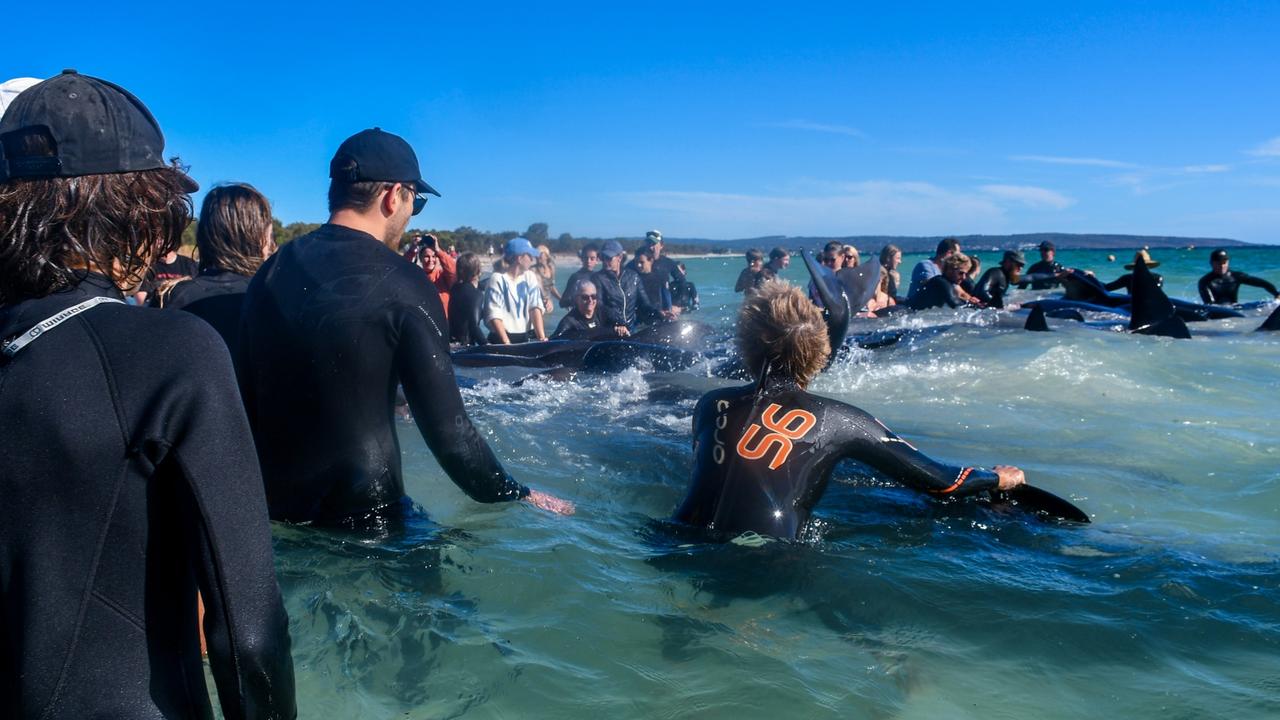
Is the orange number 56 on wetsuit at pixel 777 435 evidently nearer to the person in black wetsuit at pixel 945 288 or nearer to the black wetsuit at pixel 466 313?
the black wetsuit at pixel 466 313

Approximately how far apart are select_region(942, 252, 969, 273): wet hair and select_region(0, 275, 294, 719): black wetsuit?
1381 centimetres

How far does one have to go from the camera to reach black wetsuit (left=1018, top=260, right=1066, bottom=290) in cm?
1780

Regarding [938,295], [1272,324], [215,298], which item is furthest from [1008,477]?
[1272,324]

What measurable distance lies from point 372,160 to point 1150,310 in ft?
40.0

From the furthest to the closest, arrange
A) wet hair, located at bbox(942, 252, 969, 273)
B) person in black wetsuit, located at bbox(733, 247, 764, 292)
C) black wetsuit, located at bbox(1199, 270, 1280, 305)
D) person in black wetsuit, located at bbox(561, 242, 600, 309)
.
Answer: black wetsuit, located at bbox(1199, 270, 1280, 305)
person in black wetsuit, located at bbox(733, 247, 764, 292)
wet hair, located at bbox(942, 252, 969, 273)
person in black wetsuit, located at bbox(561, 242, 600, 309)

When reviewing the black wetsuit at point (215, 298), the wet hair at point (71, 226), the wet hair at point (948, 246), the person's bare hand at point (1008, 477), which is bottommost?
the person's bare hand at point (1008, 477)

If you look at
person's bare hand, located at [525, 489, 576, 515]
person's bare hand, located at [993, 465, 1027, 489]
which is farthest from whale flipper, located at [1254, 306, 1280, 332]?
person's bare hand, located at [525, 489, 576, 515]

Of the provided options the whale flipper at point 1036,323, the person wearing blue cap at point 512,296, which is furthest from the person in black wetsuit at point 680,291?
the whale flipper at point 1036,323

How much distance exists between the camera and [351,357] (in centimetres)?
297

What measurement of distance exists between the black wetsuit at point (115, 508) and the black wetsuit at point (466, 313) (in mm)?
10071

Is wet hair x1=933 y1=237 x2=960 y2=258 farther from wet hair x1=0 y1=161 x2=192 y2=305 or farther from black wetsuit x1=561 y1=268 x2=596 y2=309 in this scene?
wet hair x1=0 y1=161 x2=192 y2=305

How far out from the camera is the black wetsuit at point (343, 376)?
2949 mm

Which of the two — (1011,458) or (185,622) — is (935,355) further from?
(185,622)

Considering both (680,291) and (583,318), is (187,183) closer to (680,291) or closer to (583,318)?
(583,318)
